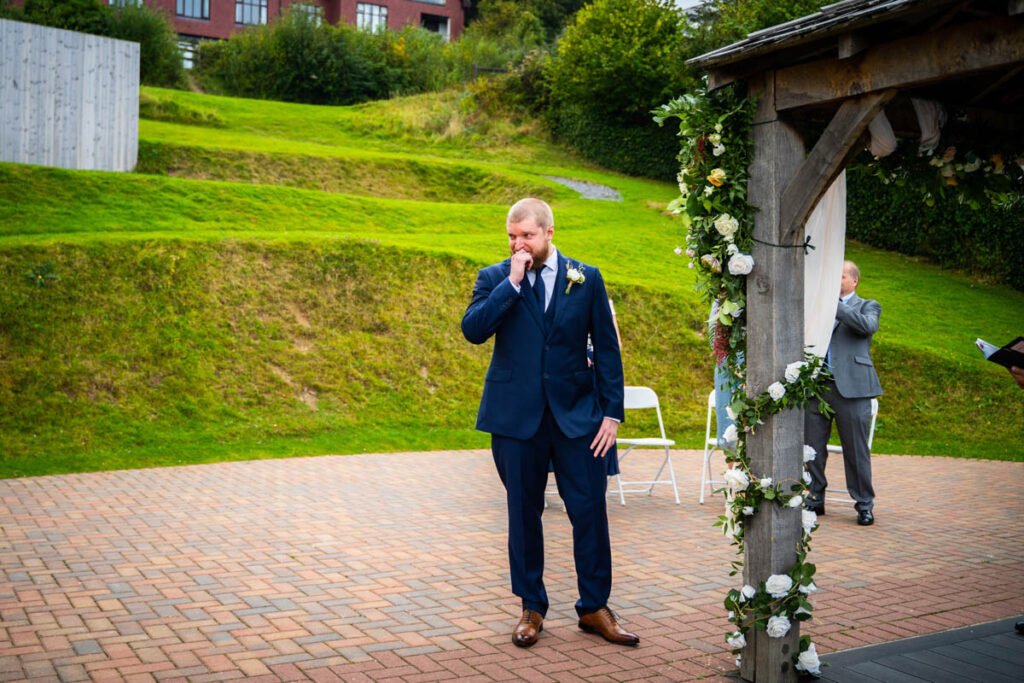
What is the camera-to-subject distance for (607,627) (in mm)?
5500

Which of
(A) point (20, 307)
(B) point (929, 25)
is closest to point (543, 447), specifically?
(B) point (929, 25)

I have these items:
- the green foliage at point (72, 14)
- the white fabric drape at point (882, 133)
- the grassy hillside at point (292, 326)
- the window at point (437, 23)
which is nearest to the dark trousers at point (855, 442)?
the white fabric drape at point (882, 133)

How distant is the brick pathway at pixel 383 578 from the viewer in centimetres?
518

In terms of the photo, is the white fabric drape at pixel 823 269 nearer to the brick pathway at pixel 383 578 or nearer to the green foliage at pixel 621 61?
the brick pathway at pixel 383 578

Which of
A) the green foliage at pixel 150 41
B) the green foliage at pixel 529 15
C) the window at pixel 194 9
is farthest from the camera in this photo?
the window at pixel 194 9

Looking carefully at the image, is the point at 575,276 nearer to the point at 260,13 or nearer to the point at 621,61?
the point at 621,61

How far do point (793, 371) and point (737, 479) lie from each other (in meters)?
0.61

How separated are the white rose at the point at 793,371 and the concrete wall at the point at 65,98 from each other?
1746 centimetres

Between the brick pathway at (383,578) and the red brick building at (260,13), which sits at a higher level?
the red brick building at (260,13)

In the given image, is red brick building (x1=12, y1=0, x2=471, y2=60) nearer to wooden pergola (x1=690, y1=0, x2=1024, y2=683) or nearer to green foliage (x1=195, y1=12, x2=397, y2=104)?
green foliage (x1=195, y1=12, x2=397, y2=104)

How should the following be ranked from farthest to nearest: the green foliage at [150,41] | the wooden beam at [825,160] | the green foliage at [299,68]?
1. the green foliage at [299,68]
2. the green foliage at [150,41]
3. the wooden beam at [825,160]

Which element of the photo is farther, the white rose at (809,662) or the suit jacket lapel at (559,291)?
the suit jacket lapel at (559,291)

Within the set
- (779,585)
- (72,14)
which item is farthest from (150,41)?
(779,585)

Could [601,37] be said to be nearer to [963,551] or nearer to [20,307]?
[20,307]
